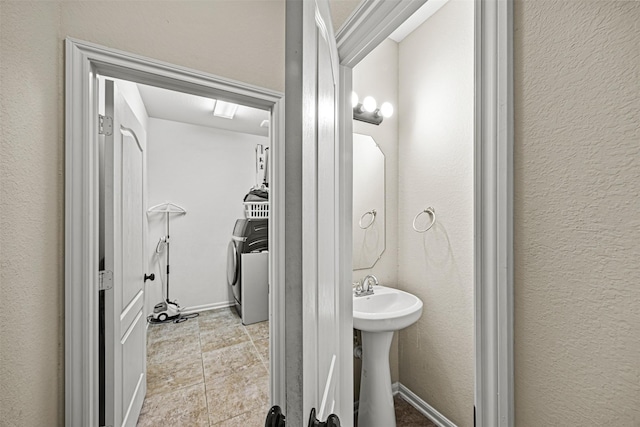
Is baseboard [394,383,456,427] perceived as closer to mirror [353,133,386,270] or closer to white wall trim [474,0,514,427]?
mirror [353,133,386,270]

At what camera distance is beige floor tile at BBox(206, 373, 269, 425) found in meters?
1.75

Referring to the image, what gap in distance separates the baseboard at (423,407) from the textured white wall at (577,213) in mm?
1334

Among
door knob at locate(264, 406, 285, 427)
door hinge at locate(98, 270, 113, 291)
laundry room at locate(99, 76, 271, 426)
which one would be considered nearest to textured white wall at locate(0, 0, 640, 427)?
door hinge at locate(98, 270, 113, 291)

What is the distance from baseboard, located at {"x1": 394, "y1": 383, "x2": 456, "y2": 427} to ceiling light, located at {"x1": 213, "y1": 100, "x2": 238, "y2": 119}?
2945mm

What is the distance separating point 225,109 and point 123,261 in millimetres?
2172

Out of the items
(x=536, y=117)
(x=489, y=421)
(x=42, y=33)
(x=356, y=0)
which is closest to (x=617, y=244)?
(x=536, y=117)

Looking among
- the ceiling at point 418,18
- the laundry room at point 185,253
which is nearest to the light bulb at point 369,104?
the ceiling at point 418,18

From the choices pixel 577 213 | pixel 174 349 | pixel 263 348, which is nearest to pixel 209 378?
pixel 263 348

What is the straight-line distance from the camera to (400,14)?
2.72 feet

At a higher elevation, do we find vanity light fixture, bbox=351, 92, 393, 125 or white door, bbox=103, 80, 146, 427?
vanity light fixture, bbox=351, 92, 393, 125

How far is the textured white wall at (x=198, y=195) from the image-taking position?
10.8ft

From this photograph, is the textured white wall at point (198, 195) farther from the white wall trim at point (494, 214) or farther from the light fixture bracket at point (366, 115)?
the white wall trim at point (494, 214)

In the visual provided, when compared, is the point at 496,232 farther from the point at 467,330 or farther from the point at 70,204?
the point at 70,204

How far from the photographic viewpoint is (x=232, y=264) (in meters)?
3.46
